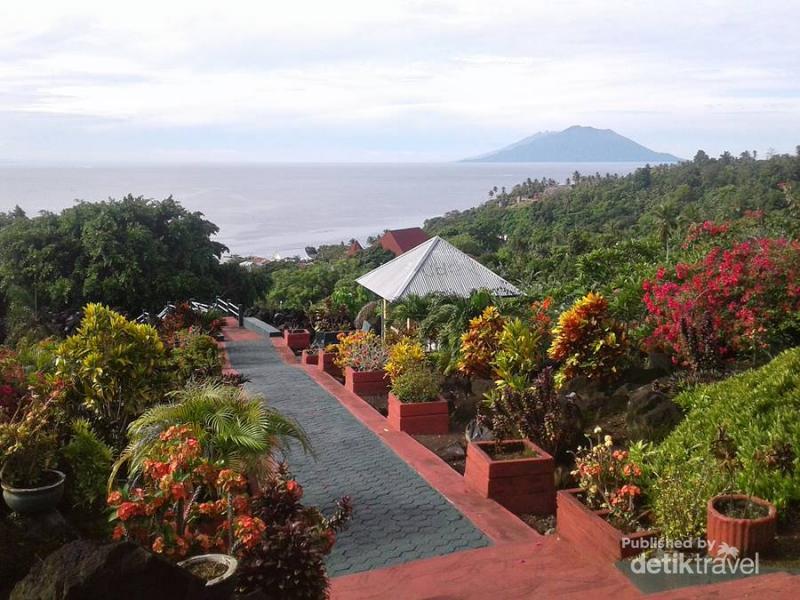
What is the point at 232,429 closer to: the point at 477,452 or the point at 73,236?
the point at 477,452

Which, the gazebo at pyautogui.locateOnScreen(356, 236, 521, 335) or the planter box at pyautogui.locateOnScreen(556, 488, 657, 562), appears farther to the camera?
the gazebo at pyautogui.locateOnScreen(356, 236, 521, 335)

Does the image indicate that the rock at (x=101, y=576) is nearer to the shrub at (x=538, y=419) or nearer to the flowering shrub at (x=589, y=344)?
the shrub at (x=538, y=419)

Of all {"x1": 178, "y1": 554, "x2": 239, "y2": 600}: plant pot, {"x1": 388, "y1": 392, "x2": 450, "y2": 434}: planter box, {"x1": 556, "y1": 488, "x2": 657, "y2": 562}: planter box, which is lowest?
{"x1": 388, "y1": 392, "x2": 450, "y2": 434}: planter box

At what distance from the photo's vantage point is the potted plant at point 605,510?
16.0ft

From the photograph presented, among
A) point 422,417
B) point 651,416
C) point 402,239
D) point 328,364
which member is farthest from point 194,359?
point 402,239

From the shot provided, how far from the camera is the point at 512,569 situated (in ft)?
16.7

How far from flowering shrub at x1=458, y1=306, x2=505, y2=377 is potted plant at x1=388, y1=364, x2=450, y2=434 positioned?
2.44 ft

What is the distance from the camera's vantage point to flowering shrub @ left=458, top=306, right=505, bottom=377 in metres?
9.59

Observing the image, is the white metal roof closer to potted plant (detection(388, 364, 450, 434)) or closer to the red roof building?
potted plant (detection(388, 364, 450, 434))

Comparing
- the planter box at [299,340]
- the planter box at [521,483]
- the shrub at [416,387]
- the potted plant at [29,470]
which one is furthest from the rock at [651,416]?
the planter box at [299,340]

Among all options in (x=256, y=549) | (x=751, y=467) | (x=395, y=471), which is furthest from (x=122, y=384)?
(x=751, y=467)

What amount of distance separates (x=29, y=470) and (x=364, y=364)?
6.21 metres

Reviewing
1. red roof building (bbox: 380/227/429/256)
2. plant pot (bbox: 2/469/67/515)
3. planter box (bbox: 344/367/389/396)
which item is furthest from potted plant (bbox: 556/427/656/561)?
red roof building (bbox: 380/227/429/256)

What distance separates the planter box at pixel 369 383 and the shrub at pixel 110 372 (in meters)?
3.82
